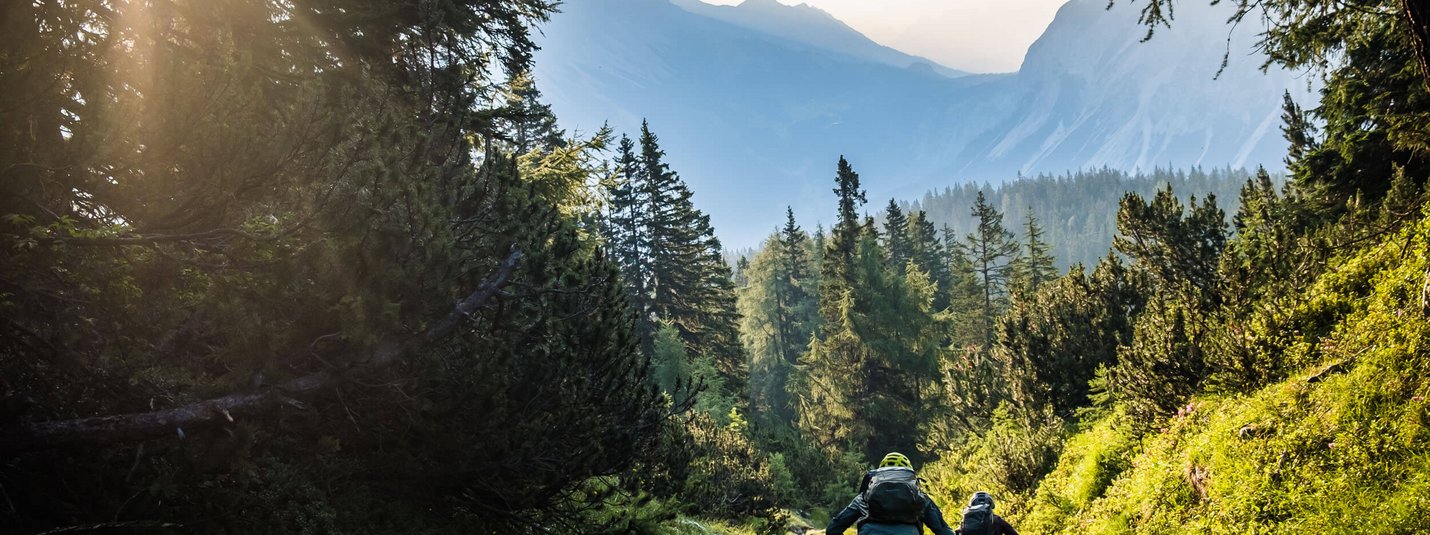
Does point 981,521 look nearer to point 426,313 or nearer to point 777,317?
point 426,313

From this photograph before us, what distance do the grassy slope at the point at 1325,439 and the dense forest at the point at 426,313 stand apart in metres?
0.03

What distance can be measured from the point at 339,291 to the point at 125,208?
1.21 metres

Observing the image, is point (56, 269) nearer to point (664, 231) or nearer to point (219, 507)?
point (219, 507)

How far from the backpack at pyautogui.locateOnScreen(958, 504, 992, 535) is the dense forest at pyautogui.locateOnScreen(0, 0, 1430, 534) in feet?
8.93

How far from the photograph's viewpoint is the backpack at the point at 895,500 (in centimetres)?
491

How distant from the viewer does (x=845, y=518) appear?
503cm

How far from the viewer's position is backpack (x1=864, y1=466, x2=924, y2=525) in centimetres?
491

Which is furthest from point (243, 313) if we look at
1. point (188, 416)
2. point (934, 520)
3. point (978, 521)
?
point (978, 521)

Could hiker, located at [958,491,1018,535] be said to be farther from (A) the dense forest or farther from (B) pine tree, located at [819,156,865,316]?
(B) pine tree, located at [819,156,865,316]

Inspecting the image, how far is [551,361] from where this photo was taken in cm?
585

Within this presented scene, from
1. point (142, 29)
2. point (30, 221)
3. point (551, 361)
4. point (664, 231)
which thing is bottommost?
point (551, 361)

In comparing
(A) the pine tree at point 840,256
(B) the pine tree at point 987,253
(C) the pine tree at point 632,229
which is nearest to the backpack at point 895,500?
(C) the pine tree at point 632,229

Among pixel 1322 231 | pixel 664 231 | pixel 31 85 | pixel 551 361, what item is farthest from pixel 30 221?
pixel 664 231

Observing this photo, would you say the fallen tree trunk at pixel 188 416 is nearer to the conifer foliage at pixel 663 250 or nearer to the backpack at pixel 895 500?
the backpack at pixel 895 500
